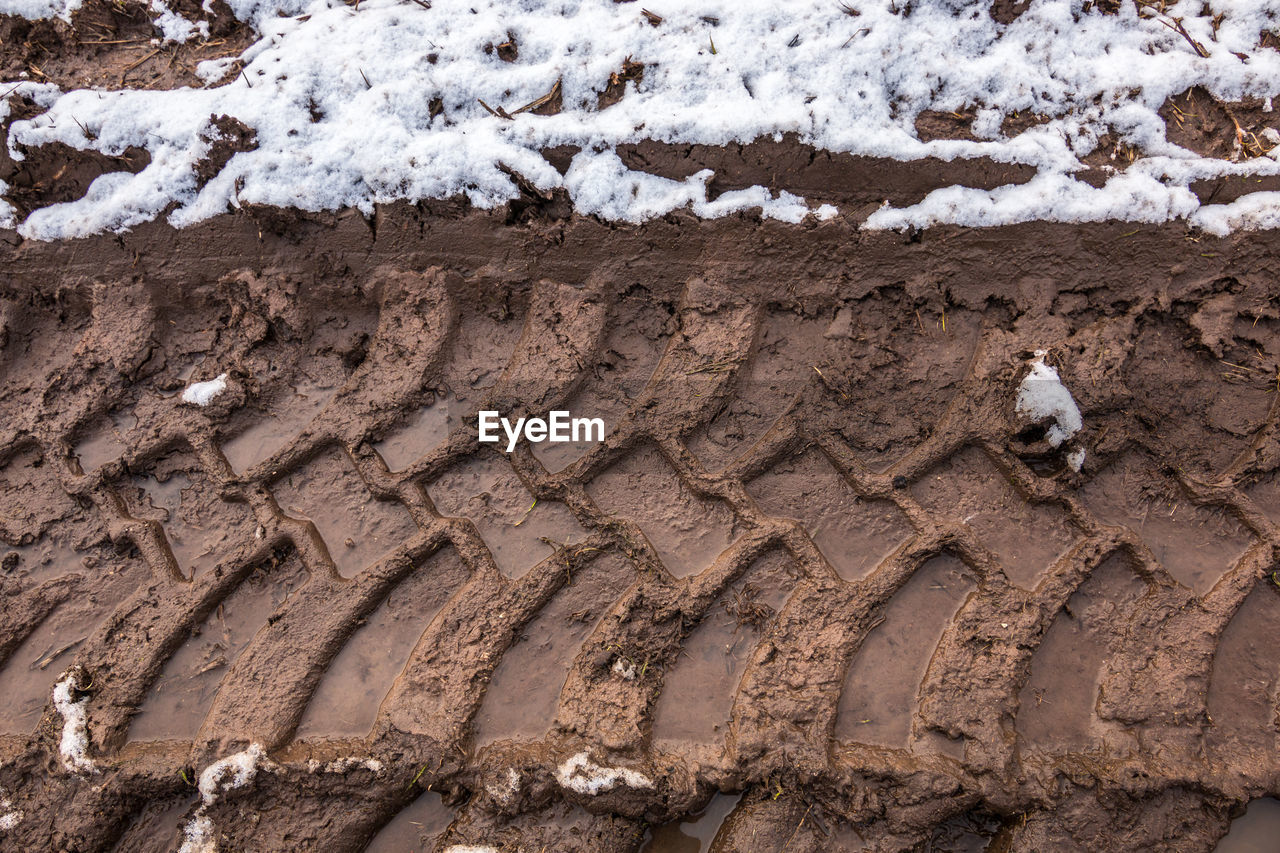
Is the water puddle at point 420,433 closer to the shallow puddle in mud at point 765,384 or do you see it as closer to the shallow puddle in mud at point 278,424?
the shallow puddle in mud at point 278,424

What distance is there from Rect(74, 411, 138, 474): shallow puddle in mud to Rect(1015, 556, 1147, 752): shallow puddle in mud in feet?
9.88

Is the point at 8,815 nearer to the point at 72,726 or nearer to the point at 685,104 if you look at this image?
the point at 72,726

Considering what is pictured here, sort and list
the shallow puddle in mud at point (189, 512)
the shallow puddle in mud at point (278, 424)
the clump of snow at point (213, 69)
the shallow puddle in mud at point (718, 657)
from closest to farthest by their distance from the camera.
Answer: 1. the shallow puddle in mud at point (718, 657)
2. the shallow puddle in mud at point (189, 512)
3. the shallow puddle in mud at point (278, 424)
4. the clump of snow at point (213, 69)

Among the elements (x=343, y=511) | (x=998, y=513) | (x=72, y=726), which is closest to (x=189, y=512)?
(x=343, y=511)

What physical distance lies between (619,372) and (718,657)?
0.97m

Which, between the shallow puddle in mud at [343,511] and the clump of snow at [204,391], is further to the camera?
the clump of snow at [204,391]

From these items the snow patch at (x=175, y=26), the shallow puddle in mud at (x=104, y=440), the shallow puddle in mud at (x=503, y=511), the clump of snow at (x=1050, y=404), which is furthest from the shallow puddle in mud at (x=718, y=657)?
the snow patch at (x=175, y=26)

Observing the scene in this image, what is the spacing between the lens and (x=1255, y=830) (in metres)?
1.97

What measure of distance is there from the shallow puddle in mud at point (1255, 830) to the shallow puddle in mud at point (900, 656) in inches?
37.2

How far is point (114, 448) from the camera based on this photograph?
239 centimetres

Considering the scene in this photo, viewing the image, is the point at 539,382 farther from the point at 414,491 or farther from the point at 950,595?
the point at 950,595

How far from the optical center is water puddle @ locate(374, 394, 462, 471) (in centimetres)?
232

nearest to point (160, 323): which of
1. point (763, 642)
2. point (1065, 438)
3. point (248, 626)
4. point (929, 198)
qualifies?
point (248, 626)

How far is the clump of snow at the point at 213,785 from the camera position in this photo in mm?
1936
